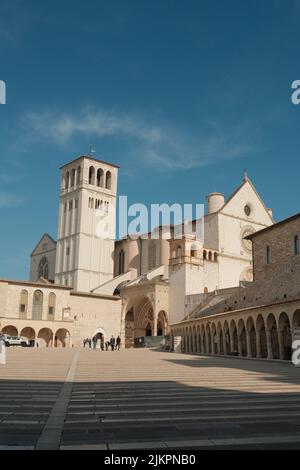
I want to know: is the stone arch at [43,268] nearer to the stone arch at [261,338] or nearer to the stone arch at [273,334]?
the stone arch at [261,338]

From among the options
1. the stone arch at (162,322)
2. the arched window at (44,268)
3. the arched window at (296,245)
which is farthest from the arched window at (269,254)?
the arched window at (44,268)

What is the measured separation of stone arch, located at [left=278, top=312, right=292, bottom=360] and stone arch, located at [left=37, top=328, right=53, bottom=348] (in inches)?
1128

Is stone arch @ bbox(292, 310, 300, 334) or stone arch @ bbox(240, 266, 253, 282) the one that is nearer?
stone arch @ bbox(292, 310, 300, 334)

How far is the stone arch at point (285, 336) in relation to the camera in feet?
80.8

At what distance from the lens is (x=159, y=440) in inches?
206

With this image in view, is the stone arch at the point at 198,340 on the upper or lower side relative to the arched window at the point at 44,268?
lower

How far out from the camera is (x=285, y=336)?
25297mm

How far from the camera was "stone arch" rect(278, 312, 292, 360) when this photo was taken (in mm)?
24641

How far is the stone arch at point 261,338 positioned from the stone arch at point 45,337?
85.4ft

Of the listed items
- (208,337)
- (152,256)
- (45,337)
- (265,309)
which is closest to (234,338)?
(208,337)

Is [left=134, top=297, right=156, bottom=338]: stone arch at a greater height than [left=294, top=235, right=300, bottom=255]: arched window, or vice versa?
[left=294, top=235, right=300, bottom=255]: arched window

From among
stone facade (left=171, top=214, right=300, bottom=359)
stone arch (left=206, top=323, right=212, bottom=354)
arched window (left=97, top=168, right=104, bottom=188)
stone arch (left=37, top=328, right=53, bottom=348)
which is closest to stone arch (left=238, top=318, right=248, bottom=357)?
stone facade (left=171, top=214, right=300, bottom=359)

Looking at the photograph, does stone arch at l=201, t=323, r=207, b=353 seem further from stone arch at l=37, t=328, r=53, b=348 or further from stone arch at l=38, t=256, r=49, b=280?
stone arch at l=38, t=256, r=49, b=280

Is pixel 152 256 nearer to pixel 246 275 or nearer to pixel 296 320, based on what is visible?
pixel 246 275
